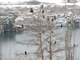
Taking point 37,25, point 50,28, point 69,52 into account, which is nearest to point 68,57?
point 69,52

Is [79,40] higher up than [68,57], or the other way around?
[68,57]

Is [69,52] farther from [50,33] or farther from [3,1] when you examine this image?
[3,1]

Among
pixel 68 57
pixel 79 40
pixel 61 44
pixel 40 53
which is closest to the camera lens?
pixel 68 57

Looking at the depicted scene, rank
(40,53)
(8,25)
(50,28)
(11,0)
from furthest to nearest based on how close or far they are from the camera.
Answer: (11,0) < (8,25) < (40,53) < (50,28)

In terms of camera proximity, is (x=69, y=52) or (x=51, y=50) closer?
(x=69, y=52)

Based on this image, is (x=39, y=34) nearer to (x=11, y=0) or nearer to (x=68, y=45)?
(x=68, y=45)

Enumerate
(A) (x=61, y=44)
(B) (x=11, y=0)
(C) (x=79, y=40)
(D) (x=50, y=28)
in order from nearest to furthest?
(D) (x=50, y=28) < (A) (x=61, y=44) < (C) (x=79, y=40) < (B) (x=11, y=0)

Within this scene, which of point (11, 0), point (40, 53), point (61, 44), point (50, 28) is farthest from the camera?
point (11, 0)

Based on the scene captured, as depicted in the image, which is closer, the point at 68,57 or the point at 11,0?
the point at 68,57

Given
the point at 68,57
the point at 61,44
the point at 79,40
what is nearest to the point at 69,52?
the point at 68,57
